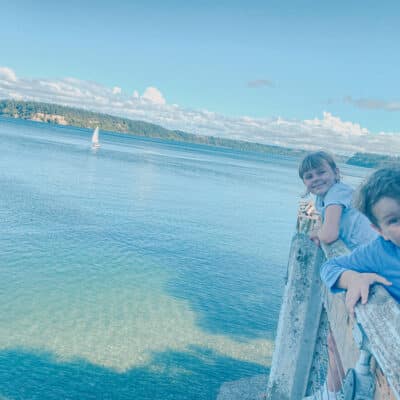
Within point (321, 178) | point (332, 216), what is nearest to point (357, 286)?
point (332, 216)

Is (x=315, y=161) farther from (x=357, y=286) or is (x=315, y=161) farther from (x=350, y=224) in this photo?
(x=357, y=286)

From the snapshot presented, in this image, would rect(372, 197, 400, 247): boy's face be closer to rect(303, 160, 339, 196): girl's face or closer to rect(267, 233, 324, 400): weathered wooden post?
rect(267, 233, 324, 400): weathered wooden post

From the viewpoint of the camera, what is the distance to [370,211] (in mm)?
2604

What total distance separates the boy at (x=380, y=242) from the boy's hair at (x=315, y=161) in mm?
2583

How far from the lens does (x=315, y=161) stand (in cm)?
521

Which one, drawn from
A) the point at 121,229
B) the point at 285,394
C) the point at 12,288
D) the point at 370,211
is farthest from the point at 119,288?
the point at 370,211

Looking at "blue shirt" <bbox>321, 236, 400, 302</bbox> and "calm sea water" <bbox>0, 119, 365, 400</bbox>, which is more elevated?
"blue shirt" <bbox>321, 236, 400, 302</bbox>

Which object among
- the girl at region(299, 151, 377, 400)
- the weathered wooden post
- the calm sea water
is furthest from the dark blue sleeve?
the calm sea water

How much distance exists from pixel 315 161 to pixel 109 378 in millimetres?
7665

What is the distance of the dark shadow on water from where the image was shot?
31.2ft

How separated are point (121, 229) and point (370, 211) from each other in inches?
881

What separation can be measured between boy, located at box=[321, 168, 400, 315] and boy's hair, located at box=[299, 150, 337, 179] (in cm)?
258

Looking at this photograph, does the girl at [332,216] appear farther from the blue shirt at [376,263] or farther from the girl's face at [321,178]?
the blue shirt at [376,263]

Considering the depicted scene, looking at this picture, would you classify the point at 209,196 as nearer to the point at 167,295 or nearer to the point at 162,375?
the point at 167,295
